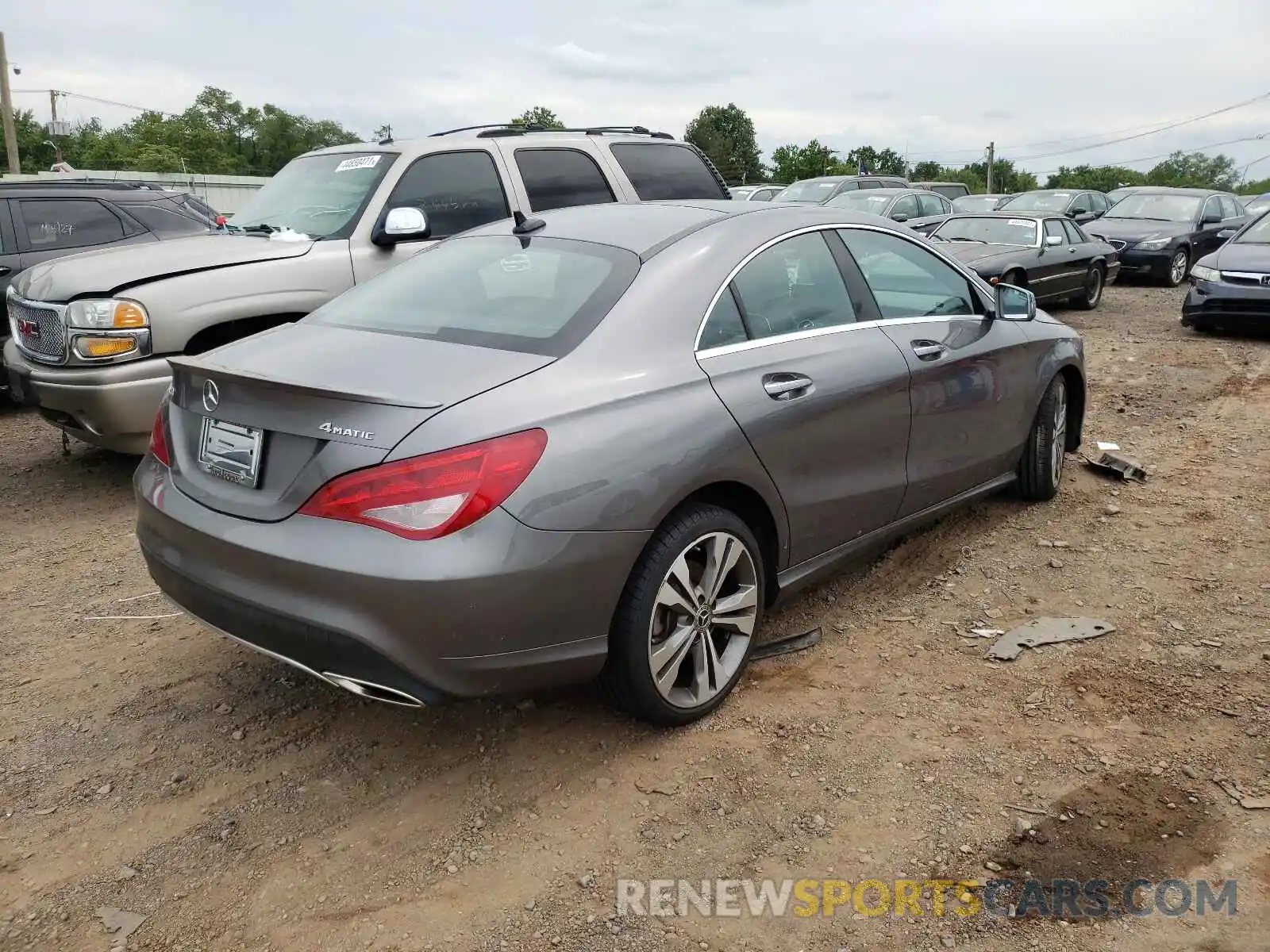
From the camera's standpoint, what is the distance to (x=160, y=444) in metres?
3.40

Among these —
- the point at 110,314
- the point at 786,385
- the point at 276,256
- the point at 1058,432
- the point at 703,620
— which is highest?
the point at 276,256

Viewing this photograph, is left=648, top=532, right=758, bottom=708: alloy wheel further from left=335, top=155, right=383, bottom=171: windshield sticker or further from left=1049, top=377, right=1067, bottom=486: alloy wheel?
left=335, top=155, right=383, bottom=171: windshield sticker

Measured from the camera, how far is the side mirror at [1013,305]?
4957mm

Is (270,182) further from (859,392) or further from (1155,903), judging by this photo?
(1155,903)

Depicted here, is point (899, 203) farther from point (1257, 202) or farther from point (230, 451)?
point (230, 451)

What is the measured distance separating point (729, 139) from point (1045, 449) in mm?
104798

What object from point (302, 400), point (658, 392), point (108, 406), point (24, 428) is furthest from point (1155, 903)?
point (24, 428)

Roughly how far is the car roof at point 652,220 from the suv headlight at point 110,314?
2.25 meters

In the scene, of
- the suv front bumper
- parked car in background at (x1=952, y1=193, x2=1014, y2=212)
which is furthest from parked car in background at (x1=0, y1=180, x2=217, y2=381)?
parked car in background at (x1=952, y1=193, x2=1014, y2=212)

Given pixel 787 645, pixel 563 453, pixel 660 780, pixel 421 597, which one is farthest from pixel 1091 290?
pixel 421 597

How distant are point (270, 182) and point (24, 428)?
106 inches

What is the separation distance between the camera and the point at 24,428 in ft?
25.4

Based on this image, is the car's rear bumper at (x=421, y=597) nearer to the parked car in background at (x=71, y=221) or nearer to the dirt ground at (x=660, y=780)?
the dirt ground at (x=660, y=780)

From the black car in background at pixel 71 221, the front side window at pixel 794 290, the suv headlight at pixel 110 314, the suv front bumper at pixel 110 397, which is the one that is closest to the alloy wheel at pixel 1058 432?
the front side window at pixel 794 290
